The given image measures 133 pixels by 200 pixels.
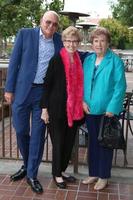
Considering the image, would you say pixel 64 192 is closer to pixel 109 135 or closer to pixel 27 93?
pixel 109 135

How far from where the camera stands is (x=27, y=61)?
473 centimetres

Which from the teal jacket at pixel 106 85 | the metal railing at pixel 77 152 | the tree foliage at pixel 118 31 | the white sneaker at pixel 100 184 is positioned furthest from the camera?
the tree foliage at pixel 118 31

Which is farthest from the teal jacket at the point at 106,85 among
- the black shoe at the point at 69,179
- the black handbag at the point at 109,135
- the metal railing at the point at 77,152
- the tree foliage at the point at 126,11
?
the tree foliage at the point at 126,11

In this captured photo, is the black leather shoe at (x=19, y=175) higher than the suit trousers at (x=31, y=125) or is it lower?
lower

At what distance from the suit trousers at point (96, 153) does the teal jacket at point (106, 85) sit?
151 mm

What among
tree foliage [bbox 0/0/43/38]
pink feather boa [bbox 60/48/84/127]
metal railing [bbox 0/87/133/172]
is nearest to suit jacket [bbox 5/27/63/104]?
pink feather boa [bbox 60/48/84/127]

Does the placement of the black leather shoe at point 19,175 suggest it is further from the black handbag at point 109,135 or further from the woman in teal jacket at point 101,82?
the black handbag at point 109,135

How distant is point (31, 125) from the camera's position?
4914mm

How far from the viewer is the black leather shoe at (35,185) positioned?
4.88m

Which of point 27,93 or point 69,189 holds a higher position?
point 27,93

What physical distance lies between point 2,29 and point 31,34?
456 cm

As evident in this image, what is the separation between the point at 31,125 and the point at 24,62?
27.8 inches

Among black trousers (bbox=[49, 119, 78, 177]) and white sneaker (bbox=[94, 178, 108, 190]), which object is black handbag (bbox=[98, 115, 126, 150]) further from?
white sneaker (bbox=[94, 178, 108, 190])

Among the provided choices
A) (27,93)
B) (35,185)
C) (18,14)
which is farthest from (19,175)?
(18,14)
